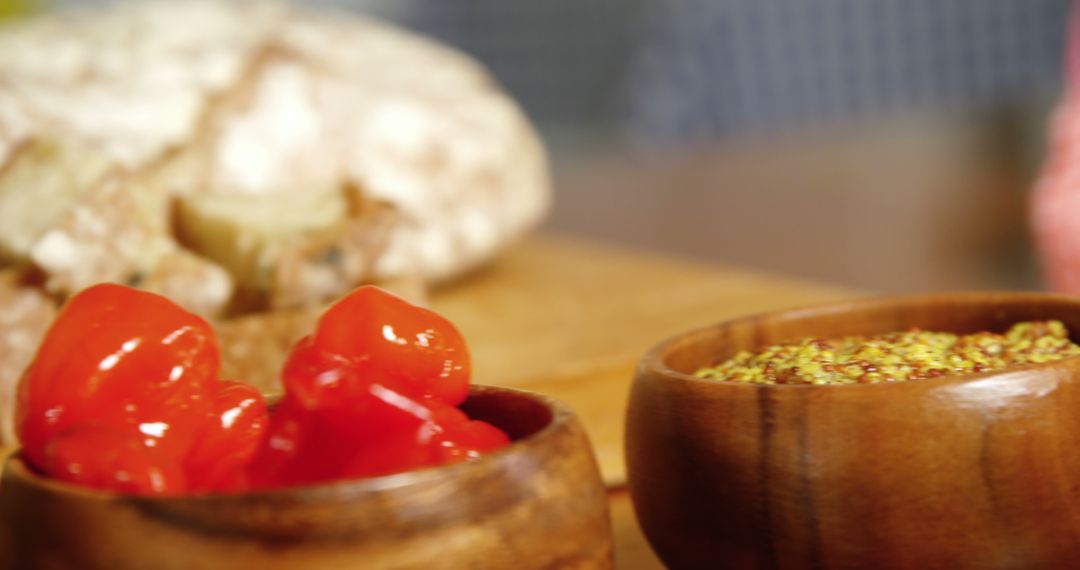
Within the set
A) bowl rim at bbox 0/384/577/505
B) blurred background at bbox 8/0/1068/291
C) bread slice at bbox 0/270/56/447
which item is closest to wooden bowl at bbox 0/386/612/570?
bowl rim at bbox 0/384/577/505

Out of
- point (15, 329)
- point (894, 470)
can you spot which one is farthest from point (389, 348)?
point (15, 329)

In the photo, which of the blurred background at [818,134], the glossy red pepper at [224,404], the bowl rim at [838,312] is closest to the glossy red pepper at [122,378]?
the glossy red pepper at [224,404]

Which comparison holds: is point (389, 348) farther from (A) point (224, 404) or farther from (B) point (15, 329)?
(B) point (15, 329)

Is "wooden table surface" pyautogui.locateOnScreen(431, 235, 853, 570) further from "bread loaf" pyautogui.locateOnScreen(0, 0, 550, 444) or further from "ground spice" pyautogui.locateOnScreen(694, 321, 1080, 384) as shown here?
"ground spice" pyautogui.locateOnScreen(694, 321, 1080, 384)

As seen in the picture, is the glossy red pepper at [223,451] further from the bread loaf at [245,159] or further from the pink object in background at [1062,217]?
the pink object in background at [1062,217]

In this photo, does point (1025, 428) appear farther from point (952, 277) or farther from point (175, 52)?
point (952, 277)
